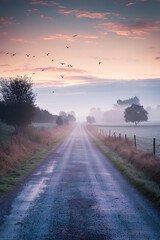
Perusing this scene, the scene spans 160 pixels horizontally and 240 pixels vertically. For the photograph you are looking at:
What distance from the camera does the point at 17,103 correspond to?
99.9 feet

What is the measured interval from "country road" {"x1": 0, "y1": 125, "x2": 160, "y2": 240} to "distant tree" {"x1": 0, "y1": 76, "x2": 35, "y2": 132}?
19.8 metres

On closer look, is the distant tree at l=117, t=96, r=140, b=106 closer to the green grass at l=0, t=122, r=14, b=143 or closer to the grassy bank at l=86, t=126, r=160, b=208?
the green grass at l=0, t=122, r=14, b=143

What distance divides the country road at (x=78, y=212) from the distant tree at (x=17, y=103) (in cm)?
1978

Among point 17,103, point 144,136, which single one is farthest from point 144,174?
point 144,136

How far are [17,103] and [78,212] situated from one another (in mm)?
25577

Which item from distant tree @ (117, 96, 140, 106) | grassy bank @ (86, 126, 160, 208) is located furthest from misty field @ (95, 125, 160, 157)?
distant tree @ (117, 96, 140, 106)

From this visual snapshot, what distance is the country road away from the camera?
5.47 metres

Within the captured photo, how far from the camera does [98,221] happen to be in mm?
6195

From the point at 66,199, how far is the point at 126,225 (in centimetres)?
283

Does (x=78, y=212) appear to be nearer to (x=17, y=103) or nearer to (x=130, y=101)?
(x=17, y=103)

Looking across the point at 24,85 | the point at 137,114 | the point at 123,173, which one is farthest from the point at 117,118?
the point at 123,173

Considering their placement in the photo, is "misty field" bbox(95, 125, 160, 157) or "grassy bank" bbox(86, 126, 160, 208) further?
"misty field" bbox(95, 125, 160, 157)

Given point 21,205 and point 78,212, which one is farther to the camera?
point 21,205

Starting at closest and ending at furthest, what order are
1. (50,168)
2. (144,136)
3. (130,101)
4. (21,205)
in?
(21,205)
(50,168)
(144,136)
(130,101)
